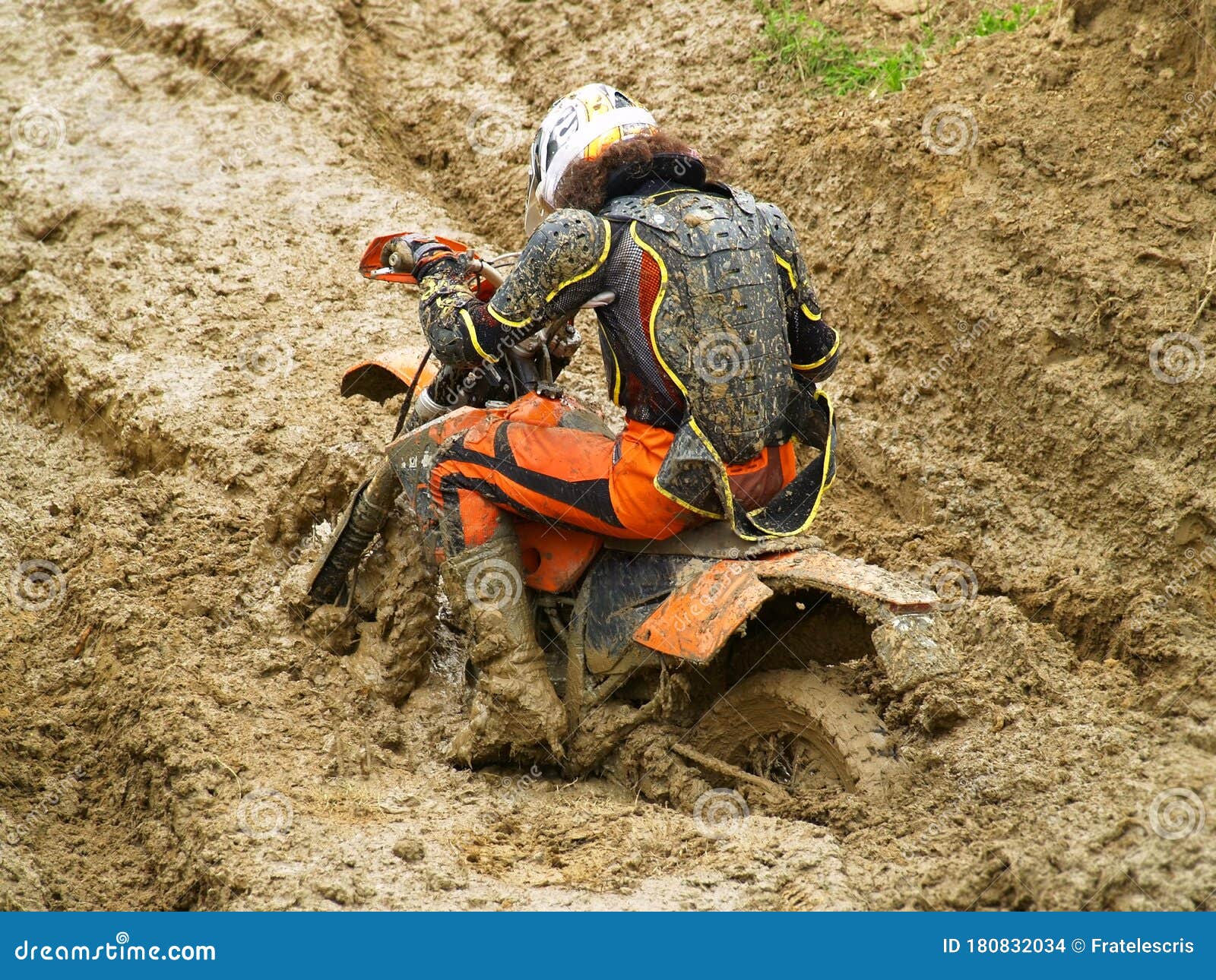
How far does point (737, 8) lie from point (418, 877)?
5.72m

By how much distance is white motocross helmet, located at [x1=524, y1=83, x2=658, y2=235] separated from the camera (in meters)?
4.05

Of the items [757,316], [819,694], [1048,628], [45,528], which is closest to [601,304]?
[757,316]

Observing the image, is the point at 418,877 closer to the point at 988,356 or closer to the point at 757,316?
the point at 757,316

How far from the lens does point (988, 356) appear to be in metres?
5.55

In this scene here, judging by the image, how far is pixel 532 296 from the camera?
3939 millimetres
